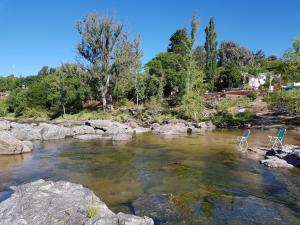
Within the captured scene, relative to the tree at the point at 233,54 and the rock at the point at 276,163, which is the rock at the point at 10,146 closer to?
the rock at the point at 276,163

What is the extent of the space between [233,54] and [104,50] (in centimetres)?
5072

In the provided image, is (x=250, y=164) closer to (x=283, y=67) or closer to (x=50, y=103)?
(x=283, y=67)

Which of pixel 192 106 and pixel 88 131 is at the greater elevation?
pixel 192 106

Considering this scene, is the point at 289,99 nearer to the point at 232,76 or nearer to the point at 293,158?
the point at 293,158

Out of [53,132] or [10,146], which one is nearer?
[10,146]

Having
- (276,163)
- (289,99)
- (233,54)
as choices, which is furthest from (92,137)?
(233,54)

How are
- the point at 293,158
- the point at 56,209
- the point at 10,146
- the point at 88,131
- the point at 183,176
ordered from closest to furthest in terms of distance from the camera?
the point at 56,209
the point at 183,176
the point at 293,158
the point at 10,146
the point at 88,131

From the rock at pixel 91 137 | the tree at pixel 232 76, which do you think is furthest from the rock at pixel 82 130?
the tree at pixel 232 76

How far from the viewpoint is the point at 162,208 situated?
340 inches

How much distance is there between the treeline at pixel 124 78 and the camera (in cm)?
3900

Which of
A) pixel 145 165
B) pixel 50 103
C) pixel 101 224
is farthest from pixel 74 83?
pixel 101 224

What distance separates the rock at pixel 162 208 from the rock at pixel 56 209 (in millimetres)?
1512

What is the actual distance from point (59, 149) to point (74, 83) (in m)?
36.6

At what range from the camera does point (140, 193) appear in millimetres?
10164
